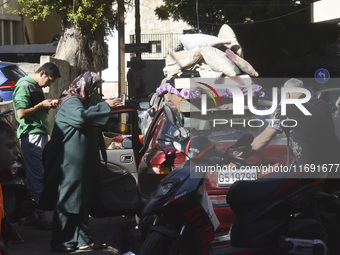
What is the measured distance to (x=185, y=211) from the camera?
623cm

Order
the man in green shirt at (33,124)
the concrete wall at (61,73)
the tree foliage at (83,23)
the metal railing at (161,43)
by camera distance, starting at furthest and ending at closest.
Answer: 1. the metal railing at (161,43)
2. the tree foliage at (83,23)
3. the concrete wall at (61,73)
4. the man in green shirt at (33,124)

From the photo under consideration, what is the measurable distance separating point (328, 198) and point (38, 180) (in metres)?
4.11

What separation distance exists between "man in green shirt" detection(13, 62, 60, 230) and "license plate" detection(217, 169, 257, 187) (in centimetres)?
238

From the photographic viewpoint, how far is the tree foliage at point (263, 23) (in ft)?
128

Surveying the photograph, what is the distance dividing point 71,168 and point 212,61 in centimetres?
563

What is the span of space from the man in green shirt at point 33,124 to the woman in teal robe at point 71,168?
4.38 ft

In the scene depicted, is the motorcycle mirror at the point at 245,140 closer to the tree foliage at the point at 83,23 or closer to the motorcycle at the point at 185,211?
the motorcycle at the point at 185,211

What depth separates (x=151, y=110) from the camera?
12.2 m

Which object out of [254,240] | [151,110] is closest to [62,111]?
[254,240]

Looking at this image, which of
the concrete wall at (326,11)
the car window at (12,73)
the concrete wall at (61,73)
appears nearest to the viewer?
the car window at (12,73)

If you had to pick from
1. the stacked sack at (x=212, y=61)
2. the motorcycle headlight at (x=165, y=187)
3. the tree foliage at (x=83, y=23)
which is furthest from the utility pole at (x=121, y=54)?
the motorcycle headlight at (x=165, y=187)

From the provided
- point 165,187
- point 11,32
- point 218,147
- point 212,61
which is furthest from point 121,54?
point 11,32

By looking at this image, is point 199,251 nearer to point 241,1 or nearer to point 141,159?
point 141,159

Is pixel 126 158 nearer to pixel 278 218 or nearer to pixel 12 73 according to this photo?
pixel 278 218
